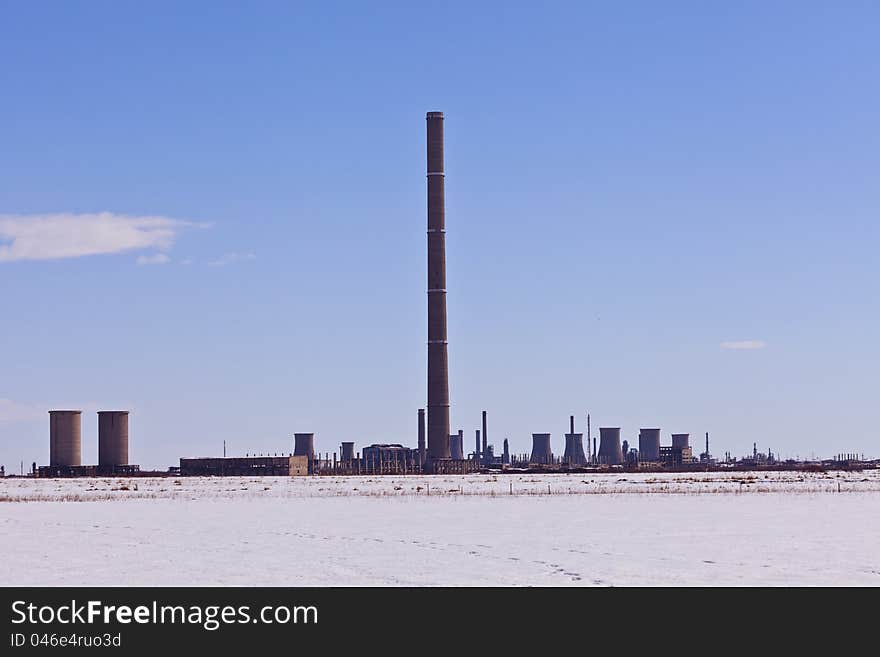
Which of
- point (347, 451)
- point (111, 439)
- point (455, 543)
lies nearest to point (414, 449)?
point (347, 451)

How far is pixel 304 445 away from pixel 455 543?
3707 inches

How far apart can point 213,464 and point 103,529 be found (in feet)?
255

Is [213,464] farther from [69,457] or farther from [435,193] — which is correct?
[435,193]

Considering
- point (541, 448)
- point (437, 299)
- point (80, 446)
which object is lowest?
point (541, 448)

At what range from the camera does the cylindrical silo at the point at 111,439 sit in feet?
331

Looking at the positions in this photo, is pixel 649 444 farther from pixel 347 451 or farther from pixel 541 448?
pixel 347 451

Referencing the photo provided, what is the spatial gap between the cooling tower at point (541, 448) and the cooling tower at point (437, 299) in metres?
56.9

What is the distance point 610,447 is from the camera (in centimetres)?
13588
